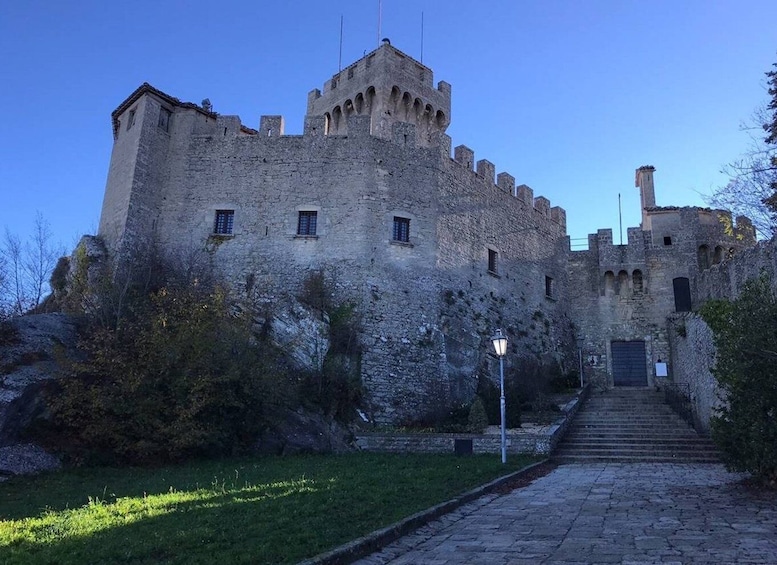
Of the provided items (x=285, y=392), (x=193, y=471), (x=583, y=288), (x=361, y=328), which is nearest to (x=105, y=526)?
(x=193, y=471)

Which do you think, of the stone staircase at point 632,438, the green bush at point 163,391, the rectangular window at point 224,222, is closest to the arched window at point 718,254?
the stone staircase at point 632,438

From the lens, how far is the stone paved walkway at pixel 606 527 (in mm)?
6125

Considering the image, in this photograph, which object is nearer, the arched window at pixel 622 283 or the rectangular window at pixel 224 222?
the rectangular window at pixel 224 222

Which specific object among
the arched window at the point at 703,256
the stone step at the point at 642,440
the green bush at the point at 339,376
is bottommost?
the stone step at the point at 642,440

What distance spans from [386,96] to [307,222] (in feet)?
25.9

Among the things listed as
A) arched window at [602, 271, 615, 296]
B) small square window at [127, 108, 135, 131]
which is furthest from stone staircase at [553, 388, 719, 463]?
small square window at [127, 108, 135, 131]

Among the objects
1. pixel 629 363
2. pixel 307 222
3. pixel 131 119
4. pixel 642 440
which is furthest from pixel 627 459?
pixel 131 119

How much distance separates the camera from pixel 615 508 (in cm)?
870

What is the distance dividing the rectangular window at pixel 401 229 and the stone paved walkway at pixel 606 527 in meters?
13.0

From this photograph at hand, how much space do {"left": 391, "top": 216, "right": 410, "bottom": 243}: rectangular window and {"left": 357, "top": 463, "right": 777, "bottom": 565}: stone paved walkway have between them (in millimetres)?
12991

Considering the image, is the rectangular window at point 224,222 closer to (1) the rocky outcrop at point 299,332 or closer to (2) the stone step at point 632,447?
(1) the rocky outcrop at point 299,332

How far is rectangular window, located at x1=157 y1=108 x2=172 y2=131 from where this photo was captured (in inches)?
928

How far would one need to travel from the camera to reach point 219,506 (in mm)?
8422

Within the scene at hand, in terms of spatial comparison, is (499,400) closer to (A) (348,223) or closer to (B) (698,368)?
(B) (698,368)
